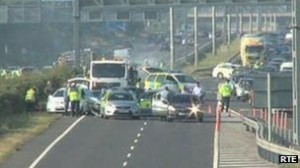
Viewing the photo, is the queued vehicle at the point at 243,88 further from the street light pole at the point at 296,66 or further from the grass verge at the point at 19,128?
the street light pole at the point at 296,66

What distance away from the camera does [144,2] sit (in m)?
90.9

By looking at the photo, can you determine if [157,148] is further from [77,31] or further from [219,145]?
[77,31]

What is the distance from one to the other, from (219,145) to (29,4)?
6703 cm

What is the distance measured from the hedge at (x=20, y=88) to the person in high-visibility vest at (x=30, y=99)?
0.78 ft

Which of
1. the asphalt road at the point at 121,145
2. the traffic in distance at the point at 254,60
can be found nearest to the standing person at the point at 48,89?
the asphalt road at the point at 121,145

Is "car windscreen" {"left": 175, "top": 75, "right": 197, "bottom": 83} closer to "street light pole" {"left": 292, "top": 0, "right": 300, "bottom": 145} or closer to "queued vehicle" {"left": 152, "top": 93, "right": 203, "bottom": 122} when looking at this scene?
"queued vehicle" {"left": 152, "top": 93, "right": 203, "bottom": 122}

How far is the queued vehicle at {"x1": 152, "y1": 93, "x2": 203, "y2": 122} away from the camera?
50656 millimetres

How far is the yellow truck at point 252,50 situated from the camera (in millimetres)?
113750

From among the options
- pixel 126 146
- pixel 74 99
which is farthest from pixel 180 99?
pixel 126 146

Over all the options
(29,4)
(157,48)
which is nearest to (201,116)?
(29,4)

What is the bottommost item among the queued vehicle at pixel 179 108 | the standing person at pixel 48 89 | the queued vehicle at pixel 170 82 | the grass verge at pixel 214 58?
the queued vehicle at pixel 179 108

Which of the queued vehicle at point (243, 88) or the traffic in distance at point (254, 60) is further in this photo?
the traffic in distance at point (254, 60)

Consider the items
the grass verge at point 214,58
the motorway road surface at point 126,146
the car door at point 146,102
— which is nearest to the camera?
the motorway road surface at point 126,146

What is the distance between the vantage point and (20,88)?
57219mm
